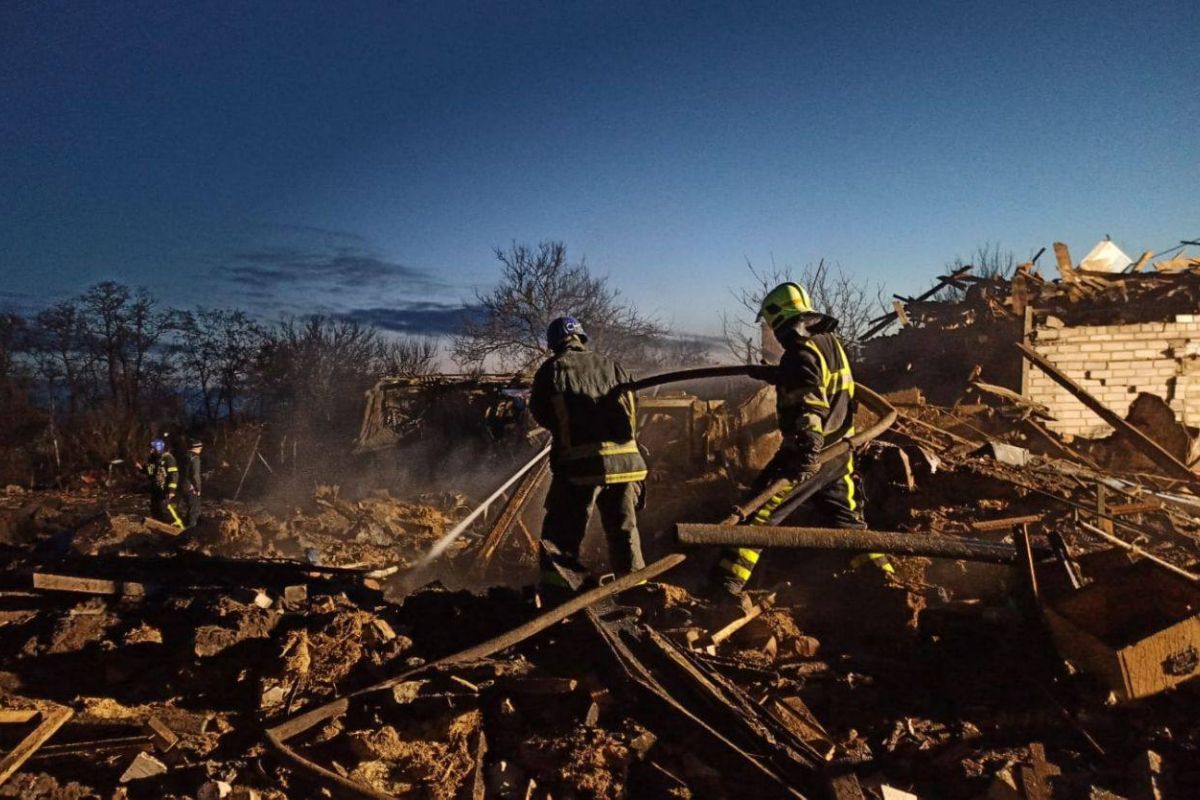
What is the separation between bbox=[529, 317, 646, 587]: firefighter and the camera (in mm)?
4797

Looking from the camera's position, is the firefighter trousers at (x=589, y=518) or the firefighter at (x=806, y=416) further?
the firefighter trousers at (x=589, y=518)

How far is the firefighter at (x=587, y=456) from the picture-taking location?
4.80 metres

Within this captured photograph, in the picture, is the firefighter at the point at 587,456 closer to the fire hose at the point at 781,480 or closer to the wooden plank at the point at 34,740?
the fire hose at the point at 781,480

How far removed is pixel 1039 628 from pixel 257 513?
11.0m

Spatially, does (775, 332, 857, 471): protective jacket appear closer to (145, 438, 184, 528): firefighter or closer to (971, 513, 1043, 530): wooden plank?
(971, 513, 1043, 530): wooden plank

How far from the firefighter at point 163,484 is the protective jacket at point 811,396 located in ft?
31.1

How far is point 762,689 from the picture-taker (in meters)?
3.46

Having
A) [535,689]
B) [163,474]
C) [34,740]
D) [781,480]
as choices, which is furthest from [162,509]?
[781,480]

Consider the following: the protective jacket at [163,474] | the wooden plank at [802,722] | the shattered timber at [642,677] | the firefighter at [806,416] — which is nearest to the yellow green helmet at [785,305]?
the firefighter at [806,416]

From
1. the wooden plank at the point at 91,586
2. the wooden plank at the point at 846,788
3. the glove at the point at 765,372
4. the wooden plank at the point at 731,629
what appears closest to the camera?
the wooden plank at the point at 846,788

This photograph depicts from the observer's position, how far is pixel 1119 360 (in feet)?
38.6

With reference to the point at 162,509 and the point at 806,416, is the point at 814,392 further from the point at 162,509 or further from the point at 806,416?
the point at 162,509

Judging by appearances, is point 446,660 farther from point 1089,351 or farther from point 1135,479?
point 1089,351

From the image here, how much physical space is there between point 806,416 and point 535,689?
2.33 metres
